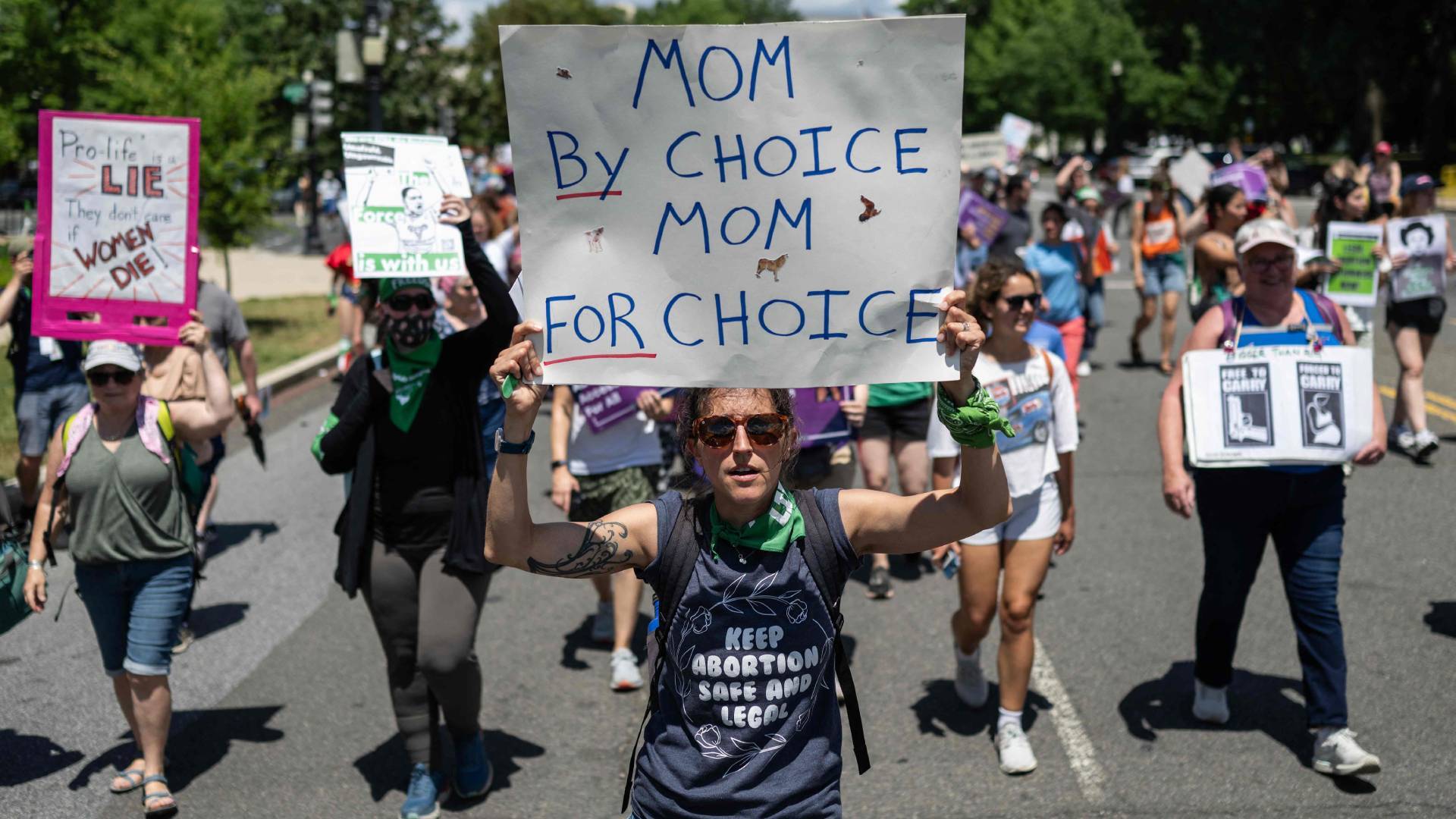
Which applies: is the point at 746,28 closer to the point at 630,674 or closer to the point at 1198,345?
the point at 1198,345

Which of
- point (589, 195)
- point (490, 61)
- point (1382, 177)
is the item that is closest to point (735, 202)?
point (589, 195)

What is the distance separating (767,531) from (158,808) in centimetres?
292

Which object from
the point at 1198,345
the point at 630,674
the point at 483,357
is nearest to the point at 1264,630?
the point at 1198,345

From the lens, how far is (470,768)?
5.00 metres

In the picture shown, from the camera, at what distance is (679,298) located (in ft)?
10.1

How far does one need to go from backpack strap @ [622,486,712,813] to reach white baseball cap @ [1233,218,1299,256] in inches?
112

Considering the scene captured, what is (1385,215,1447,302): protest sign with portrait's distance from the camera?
9.60 m

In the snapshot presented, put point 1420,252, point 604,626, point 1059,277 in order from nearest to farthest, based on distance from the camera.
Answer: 1. point 604,626
2. point 1420,252
3. point 1059,277

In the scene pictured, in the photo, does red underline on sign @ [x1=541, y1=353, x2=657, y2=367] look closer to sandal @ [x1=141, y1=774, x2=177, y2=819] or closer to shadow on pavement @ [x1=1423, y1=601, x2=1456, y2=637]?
sandal @ [x1=141, y1=774, x2=177, y2=819]

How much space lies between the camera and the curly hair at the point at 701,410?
10.3 feet

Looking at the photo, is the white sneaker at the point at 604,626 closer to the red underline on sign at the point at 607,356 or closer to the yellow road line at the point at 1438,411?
the red underline on sign at the point at 607,356

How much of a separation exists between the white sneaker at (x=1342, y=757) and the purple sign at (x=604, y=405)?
119 inches

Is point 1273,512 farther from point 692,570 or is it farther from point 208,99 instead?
point 208,99

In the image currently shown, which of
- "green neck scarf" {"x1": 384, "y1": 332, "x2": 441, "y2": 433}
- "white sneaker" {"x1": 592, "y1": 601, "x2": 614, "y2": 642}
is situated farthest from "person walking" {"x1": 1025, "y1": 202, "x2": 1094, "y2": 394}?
"green neck scarf" {"x1": 384, "y1": 332, "x2": 441, "y2": 433}
